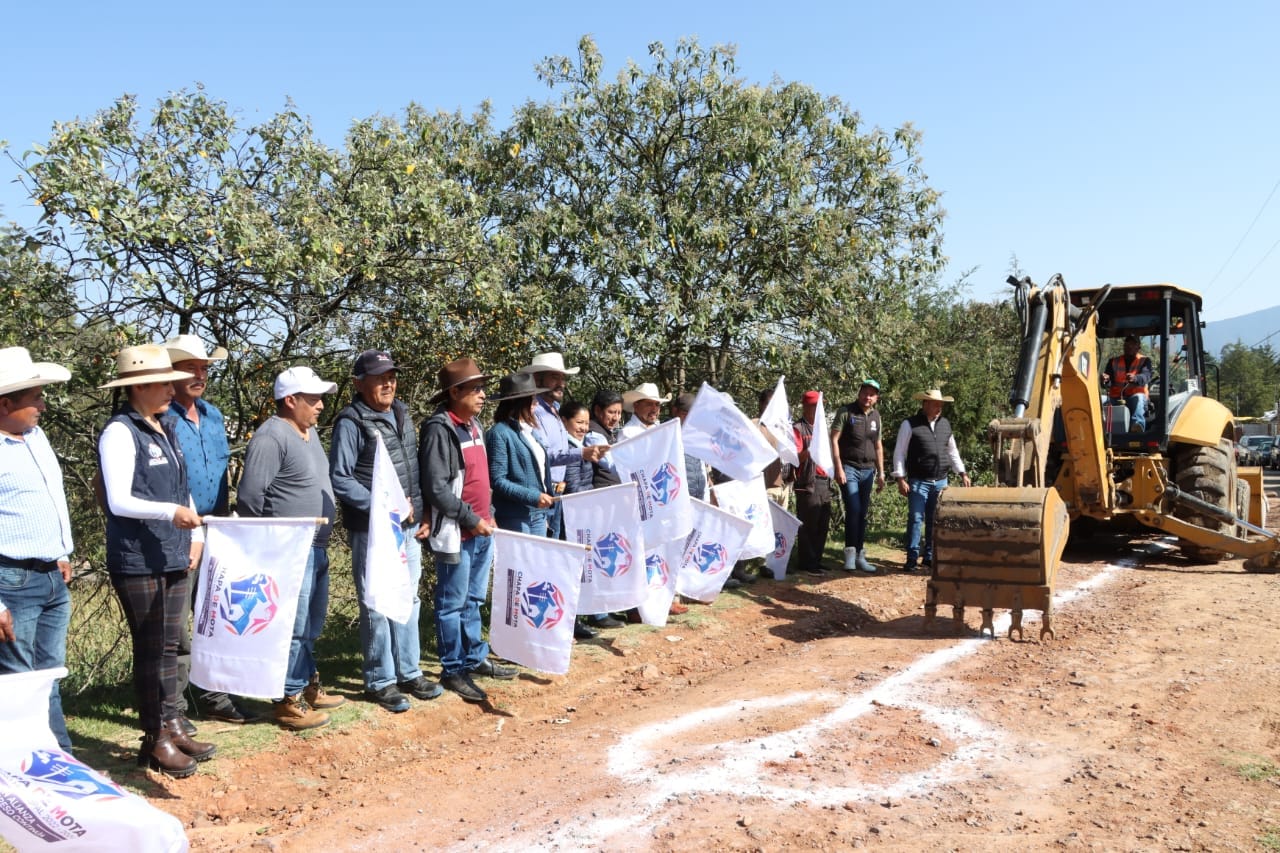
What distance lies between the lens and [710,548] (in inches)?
332

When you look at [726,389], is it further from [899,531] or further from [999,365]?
[999,365]

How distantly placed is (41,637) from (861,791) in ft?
12.2

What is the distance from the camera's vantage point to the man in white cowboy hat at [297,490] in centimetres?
546

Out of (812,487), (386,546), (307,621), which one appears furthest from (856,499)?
(307,621)

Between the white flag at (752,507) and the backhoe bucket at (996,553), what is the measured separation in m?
1.84

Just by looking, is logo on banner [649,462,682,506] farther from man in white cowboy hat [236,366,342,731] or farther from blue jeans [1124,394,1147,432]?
blue jeans [1124,394,1147,432]

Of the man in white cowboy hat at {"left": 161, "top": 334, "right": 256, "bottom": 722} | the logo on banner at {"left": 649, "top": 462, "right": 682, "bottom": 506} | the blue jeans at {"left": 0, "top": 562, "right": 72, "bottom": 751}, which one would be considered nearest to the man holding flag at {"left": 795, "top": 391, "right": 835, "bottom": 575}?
the logo on banner at {"left": 649, "top": 462, "right": 682, "bottom": 506}

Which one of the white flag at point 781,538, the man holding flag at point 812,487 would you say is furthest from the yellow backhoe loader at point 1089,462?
the white flag at point 781,538

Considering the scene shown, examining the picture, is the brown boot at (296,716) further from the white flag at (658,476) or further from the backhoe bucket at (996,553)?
the backhoe bucket at (996,553)

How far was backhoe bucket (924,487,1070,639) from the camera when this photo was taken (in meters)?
7.40

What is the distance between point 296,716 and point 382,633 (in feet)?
2.24

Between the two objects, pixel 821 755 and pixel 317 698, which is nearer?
pixel 821 755

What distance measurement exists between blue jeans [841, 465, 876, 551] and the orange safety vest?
3057 mm

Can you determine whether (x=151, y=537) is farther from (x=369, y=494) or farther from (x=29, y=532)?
(x=369, y=494)
